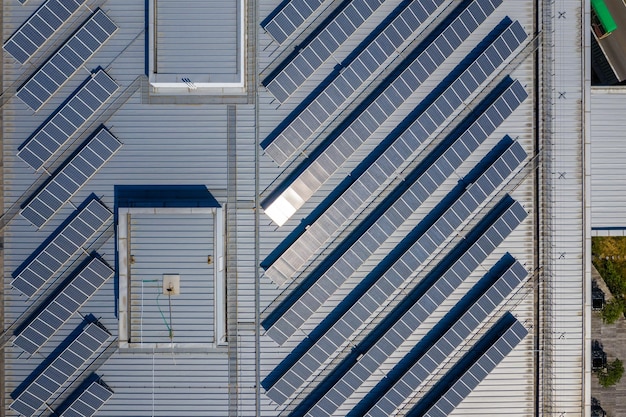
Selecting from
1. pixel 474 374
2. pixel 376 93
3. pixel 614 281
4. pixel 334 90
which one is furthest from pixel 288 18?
pixel 614 281

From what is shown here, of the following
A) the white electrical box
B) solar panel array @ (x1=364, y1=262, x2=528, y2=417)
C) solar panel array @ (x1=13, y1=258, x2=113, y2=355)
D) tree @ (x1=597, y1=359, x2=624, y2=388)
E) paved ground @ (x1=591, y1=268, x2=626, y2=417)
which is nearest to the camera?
the white electrical box

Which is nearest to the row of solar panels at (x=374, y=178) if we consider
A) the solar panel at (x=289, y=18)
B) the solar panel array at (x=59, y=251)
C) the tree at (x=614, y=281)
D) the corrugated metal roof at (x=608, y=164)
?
the corrugated metal roof at (x=608, y=164)

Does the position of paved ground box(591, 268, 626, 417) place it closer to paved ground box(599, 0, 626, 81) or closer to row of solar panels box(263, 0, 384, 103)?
paved ground box(599, 0, 626, 81)

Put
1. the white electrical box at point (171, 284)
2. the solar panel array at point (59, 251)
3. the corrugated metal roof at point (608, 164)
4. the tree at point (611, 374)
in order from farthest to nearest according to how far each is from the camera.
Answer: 1. the tree at point (611, 374)
2. the corrugated metal roof at point (608, 164)
3. the solar panel array at point (59, 251)
4. the white electrical box at point (171, 284)

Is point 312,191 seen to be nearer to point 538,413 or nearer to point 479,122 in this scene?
point 479,122

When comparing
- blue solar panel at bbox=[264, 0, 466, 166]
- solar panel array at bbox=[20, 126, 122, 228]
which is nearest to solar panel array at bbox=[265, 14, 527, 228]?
blue solar panel at bbox=[264, 0, 466, 166]

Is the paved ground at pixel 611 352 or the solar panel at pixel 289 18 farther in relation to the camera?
the paved ground at pixel 611 352

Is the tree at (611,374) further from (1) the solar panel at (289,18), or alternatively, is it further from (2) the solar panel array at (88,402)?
(2) the solar panel array at (88,402)

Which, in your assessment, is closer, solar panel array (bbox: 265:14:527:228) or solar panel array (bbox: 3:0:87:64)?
solar panel array (bbox: 3:0:87:64)
